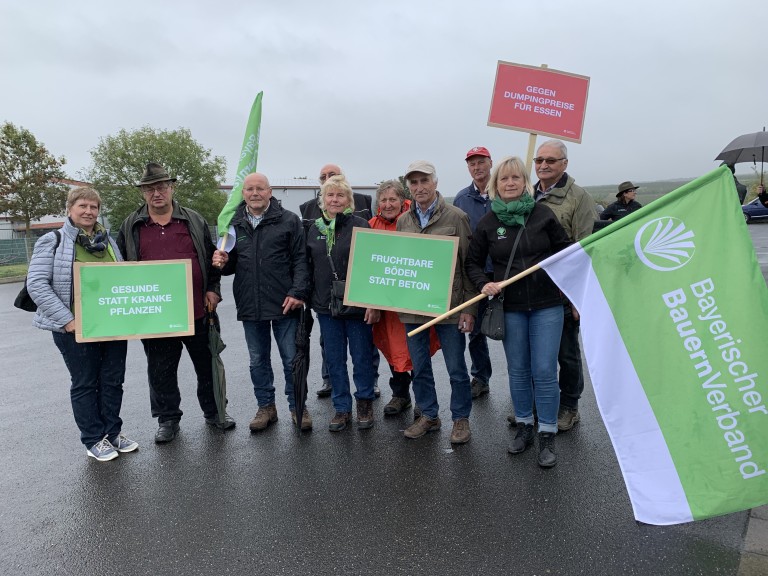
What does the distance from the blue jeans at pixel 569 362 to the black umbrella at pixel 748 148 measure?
5.14m

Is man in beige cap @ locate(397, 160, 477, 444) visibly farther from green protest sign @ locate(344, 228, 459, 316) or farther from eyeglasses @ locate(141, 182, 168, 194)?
eyeglasses @ locate(141, 182, 168, 194)

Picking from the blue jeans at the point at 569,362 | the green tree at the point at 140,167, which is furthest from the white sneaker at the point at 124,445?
the green tree at the point at 140,167

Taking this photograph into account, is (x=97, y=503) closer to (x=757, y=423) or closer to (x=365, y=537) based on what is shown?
(x=365, y=537)

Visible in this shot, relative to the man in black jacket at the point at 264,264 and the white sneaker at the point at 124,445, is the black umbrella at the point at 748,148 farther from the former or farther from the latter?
the white sneaker at the point at 124,445

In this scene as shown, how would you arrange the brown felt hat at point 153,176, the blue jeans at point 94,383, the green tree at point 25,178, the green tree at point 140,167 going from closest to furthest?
the blue jeans at point 94,383
the brown felt hat at point 153,176
the green tree at point 25,178
the green tree at point 140,167

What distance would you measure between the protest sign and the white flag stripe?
1910 mm

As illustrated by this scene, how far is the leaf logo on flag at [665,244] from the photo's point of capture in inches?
111

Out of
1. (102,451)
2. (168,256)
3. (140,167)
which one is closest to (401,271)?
(168,256)

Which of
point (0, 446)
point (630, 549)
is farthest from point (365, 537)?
point (0, 446)

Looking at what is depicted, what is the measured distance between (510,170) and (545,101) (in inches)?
55.2

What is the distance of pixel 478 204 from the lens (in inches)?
194

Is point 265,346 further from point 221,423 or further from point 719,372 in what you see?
point 719,372

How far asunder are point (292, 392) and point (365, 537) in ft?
6.29

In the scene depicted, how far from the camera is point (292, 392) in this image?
4645 mm
